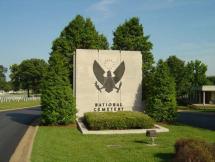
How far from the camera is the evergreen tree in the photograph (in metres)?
27.6

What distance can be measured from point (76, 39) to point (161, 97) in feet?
52.4

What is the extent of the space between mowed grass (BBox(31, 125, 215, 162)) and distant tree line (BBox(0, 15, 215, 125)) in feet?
15.1

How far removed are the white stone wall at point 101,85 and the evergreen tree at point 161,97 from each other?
1.47 metres

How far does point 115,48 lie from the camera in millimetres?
43094

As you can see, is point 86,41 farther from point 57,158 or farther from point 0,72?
point 0,72

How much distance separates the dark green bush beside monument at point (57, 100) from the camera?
26.4 meters

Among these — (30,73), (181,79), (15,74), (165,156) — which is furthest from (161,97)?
(15,74)

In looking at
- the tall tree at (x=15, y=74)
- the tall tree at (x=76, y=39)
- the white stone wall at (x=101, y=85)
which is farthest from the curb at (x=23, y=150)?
the tall tree at (x=15, y=74)

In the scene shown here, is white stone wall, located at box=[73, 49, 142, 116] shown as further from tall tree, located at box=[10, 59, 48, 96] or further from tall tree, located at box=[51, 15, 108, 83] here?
tall tree, located at box=[10, 59, 48, 96]

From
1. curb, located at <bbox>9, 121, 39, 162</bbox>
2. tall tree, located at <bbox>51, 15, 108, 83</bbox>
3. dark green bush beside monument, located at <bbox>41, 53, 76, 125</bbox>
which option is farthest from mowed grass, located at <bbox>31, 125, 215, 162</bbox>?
tall tree, located at <bbox>51, 15, 108, 83</bbox>

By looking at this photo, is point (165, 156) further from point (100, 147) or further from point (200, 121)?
point (200, 121)

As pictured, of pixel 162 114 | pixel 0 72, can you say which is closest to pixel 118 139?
pixel 162 114

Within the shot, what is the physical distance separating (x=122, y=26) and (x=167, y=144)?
87.6 feet

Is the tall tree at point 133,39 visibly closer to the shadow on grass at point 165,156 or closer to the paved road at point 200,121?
the paved road at point 200,121
